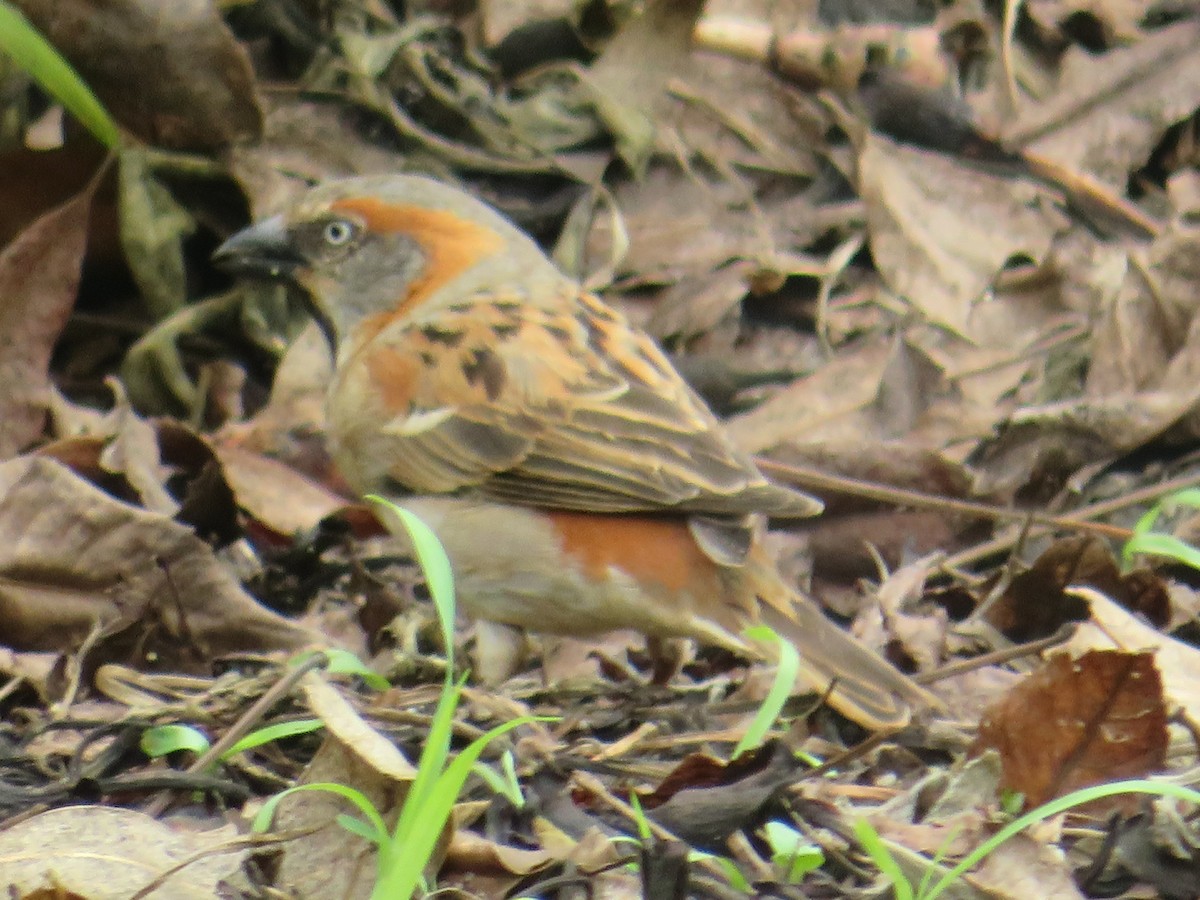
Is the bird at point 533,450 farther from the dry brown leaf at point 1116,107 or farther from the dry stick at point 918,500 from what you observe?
the dry brown leaf at point 1116,107

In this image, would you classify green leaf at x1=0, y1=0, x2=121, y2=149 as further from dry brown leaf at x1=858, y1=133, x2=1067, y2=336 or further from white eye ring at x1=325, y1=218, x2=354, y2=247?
dry brown leaf at x1=858, y1=133, x2=1067, y2=336

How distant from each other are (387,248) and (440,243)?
0.17m

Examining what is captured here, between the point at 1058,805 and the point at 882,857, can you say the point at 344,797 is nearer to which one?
the point at 882,857

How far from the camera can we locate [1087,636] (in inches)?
171

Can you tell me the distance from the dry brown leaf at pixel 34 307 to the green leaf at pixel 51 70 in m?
0.25

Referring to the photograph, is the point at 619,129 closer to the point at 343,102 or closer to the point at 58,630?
the point at 343,102

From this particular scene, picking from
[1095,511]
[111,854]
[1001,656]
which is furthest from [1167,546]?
[111,854]

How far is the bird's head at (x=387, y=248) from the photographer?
558 cm

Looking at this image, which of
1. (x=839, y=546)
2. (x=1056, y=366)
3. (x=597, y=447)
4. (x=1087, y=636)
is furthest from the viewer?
(x=1056, y=366)

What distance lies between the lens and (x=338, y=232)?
5.61 m

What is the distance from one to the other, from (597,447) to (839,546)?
1.11 meters

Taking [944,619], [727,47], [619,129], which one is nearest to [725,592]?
[944,619]

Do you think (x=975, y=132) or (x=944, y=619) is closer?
(x=944, y=619)

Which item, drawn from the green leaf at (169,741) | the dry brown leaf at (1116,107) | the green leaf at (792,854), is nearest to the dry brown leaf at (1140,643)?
the green leaf at (792,854)
